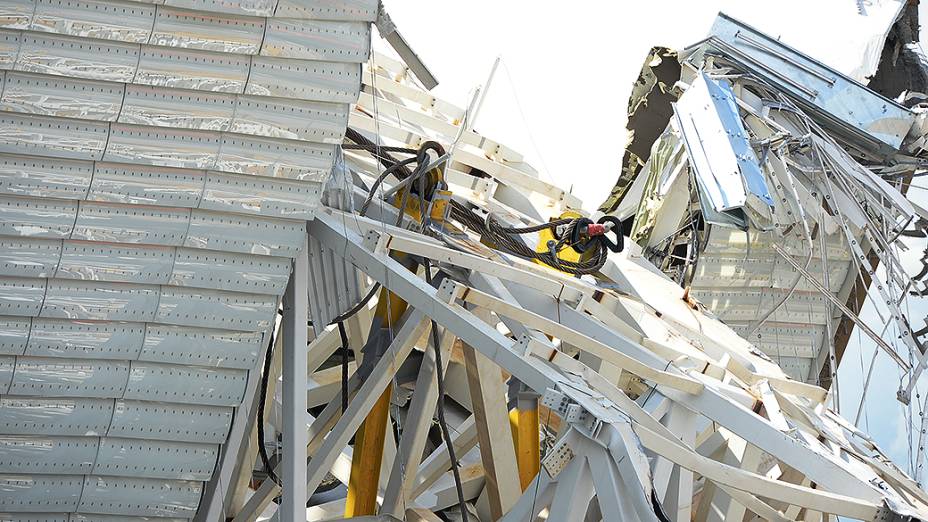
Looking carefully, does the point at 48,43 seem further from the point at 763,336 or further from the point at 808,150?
the point at 763,336

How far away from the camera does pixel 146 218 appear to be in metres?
8.48

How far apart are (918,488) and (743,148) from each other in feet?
14.7

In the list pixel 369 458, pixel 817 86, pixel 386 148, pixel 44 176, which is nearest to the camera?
pixel 44 176

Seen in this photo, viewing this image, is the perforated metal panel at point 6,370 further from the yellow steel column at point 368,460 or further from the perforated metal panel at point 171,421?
the yellow steel column at point 368,460

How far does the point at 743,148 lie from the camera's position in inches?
482

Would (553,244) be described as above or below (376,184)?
below

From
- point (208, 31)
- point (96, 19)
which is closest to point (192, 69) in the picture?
point (208, 31)

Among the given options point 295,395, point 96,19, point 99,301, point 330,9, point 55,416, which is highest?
point 330,9

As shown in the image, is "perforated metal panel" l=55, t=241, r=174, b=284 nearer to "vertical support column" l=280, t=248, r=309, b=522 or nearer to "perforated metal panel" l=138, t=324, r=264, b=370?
"perforated metal panel" l=138, t=324, r=264, b=370

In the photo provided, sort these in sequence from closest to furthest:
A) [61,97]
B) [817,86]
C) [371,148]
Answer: [61,97], [371,148], [817,86]

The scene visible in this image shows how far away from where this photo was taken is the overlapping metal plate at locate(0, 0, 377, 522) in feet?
26.6

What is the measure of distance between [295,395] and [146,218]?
153cm

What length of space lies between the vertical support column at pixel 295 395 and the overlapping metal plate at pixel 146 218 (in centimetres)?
12

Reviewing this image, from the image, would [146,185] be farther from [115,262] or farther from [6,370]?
[6,370]
